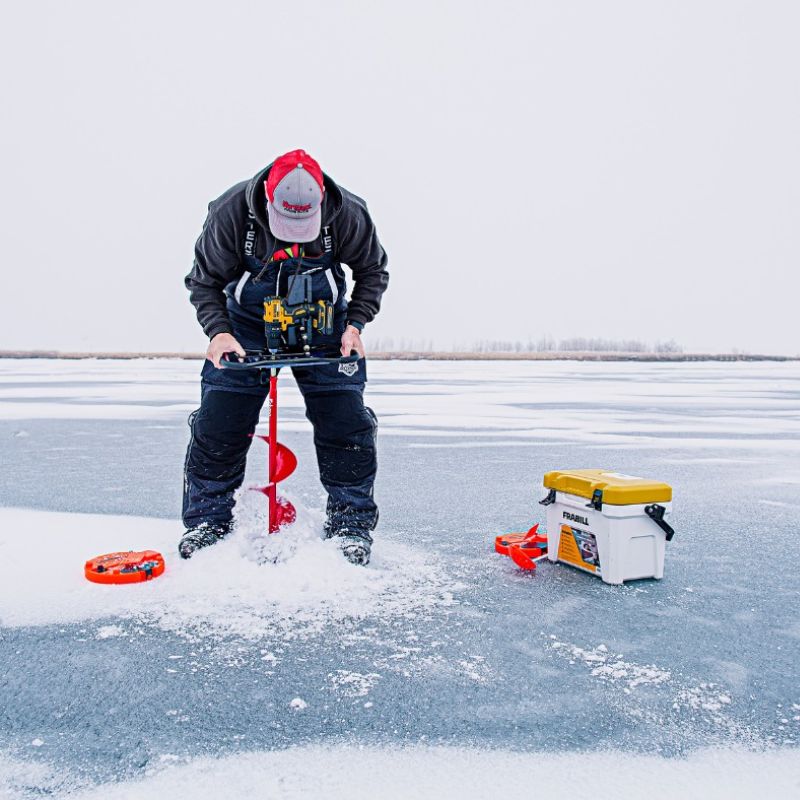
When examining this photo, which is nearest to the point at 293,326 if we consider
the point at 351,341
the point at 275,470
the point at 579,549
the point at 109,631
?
the point at 351,341

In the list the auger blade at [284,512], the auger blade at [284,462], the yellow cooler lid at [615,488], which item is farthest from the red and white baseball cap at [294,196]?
the yellow cooler lid at [615,488]

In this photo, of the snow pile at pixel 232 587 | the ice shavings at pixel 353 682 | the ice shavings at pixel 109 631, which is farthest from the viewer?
the snow pile at pixel 232 587

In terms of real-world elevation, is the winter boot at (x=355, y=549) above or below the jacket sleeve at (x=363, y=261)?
below

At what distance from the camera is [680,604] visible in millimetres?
2797

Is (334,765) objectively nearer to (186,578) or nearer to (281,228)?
(186,578)

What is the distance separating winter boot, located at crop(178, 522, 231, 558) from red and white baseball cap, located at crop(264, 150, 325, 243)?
126 cm

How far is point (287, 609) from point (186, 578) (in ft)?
1.72

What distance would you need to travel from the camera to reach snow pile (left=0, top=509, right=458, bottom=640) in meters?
2.55

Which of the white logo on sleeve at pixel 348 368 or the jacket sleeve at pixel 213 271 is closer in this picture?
the jacket sleeve at pixel 213 271

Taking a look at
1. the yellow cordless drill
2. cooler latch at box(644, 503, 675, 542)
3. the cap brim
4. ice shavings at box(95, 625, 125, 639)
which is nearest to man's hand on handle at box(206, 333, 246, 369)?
the yellow cordless drill

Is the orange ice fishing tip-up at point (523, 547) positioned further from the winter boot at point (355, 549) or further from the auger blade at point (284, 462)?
the auger blade at point (284, 462)

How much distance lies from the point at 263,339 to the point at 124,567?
3.56 feet

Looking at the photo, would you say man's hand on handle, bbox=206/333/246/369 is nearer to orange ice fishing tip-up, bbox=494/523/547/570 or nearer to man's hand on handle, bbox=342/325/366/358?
man's hand on handle, bbox=342/325/366/358

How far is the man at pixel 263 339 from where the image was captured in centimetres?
312
